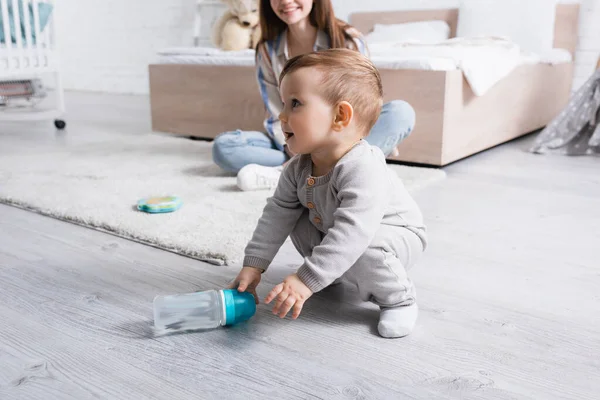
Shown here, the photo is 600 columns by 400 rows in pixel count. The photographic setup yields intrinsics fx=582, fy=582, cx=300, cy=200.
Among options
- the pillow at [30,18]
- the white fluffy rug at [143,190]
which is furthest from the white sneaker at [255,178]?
the pillow at [30,18]

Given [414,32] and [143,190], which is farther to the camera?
[414,32]

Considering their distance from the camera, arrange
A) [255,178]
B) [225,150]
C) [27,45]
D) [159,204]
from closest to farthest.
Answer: [159,204] → [255,178] → [225,150] → [27,45]

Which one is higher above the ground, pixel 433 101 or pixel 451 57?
pixel 451 57

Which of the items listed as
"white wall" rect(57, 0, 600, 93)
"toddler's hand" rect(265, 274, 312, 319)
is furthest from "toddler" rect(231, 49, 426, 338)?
"white wall" rect(57, 0, 600, 93)

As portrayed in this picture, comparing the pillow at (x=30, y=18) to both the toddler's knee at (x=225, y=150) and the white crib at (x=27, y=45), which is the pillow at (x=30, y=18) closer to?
the white crib at (x=27, y=45)

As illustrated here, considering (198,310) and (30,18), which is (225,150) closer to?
(198,310)

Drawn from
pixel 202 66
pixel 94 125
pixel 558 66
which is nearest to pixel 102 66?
pixel 94 125

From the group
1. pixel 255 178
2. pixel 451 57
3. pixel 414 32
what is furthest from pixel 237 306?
pixel 414 32

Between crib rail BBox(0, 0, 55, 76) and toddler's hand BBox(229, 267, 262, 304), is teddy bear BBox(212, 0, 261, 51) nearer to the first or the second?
crib rail BBox(0, 0, 55, 76)

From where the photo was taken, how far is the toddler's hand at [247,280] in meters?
0.83

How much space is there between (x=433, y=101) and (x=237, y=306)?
3.97 ft

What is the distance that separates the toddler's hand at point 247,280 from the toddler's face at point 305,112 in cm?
19

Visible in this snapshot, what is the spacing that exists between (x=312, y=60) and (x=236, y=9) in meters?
2.26

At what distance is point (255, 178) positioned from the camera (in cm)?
156
